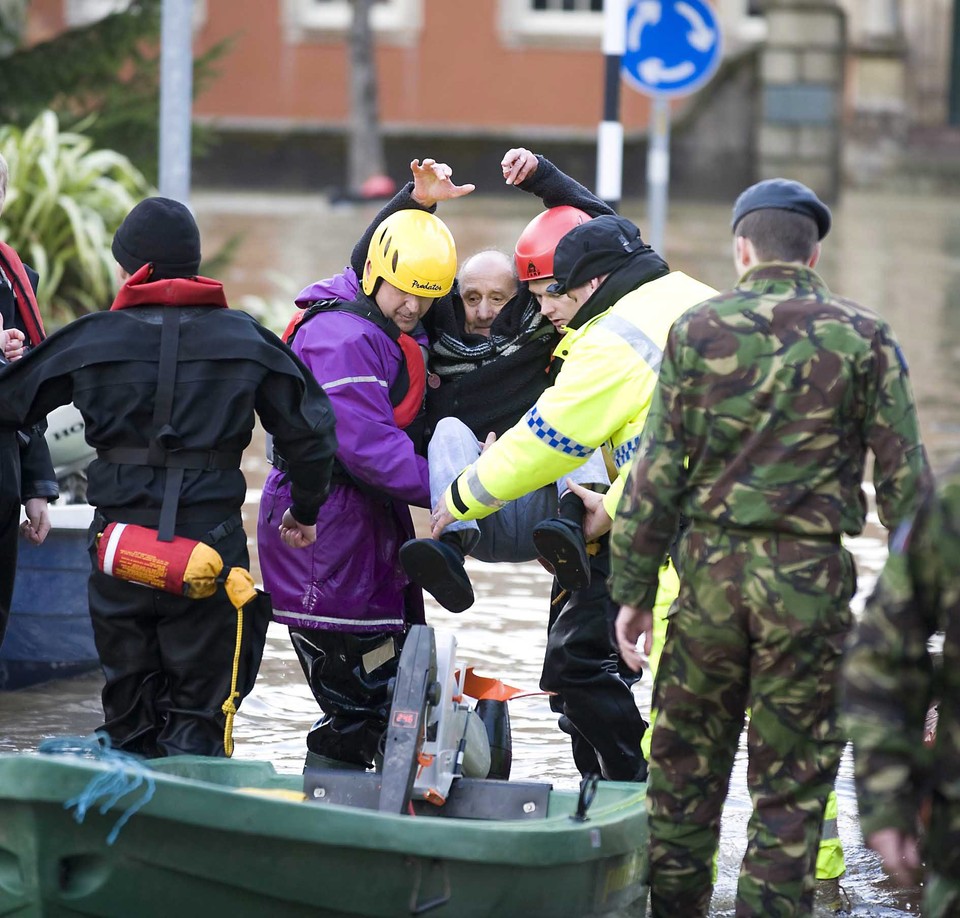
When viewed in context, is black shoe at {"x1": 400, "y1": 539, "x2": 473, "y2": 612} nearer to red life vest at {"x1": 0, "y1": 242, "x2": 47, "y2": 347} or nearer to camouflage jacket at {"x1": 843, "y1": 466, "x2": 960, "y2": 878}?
red life vest at {"x1": 0, "y1": 242, "x2": 47, "y2": 347}

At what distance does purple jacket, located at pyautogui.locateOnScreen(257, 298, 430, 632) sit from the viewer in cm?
511

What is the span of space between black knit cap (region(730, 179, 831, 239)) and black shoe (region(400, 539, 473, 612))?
4.11 ft

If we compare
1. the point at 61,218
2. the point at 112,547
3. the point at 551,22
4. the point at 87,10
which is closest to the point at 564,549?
the point at 112,547

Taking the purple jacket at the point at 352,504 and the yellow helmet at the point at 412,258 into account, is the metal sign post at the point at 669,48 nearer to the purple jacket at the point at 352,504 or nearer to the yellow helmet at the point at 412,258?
the yellow helmet at the point at 412,258

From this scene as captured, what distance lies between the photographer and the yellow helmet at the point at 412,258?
5.19 meters

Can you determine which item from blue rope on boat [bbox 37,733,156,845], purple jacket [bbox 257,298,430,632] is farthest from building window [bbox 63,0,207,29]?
blue rope on boat [bbox 37,733,156,845]

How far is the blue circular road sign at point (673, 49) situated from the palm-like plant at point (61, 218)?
11.5 ft

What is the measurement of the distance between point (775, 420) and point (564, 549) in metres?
1.08

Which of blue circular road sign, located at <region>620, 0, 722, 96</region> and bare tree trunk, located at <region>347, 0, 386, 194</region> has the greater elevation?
blue circular road sign, located at <region>620, 0, 722, 96</region>

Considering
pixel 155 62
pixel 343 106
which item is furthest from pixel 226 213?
pixel 155 62

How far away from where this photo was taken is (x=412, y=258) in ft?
17.0

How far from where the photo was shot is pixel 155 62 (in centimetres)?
1375

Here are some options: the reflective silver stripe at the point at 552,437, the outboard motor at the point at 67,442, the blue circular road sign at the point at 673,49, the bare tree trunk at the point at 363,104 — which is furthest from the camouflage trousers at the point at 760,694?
the bare tree trunk at the point at 363,104

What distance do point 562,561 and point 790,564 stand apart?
3.47 feet
